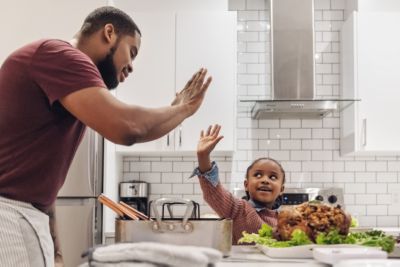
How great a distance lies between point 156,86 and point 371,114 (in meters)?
1.41

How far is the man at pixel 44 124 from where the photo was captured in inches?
56.7

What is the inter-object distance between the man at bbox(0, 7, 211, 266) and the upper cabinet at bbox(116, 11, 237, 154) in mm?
2072

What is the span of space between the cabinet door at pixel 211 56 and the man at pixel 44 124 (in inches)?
81.7

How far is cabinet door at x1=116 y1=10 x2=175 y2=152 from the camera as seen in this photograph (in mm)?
3768

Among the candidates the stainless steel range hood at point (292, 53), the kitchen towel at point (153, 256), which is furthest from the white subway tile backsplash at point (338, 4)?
the kitchen towel at point (153, 256)

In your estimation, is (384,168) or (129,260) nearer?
(129,260)

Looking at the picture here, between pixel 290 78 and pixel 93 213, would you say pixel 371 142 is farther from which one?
pixel 93 213

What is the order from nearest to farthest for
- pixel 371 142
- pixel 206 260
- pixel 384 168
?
1. pixel 206 260
2. pixel 371 142
3. pixel 384 168

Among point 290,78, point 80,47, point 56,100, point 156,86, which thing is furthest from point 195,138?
point 56,100

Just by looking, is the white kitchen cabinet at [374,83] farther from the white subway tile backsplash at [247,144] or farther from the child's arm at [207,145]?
the child's arm at [207,145]

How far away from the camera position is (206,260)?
719 millimetres

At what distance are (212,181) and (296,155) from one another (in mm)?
1834

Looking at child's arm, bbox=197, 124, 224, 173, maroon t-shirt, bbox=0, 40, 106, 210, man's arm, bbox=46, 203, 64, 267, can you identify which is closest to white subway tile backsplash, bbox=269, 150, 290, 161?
child's arm, bbox=197, 124, 224, 173

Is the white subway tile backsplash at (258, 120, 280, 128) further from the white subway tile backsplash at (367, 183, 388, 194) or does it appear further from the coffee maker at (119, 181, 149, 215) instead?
the coffee maker at (119, 181, 149, 215)
